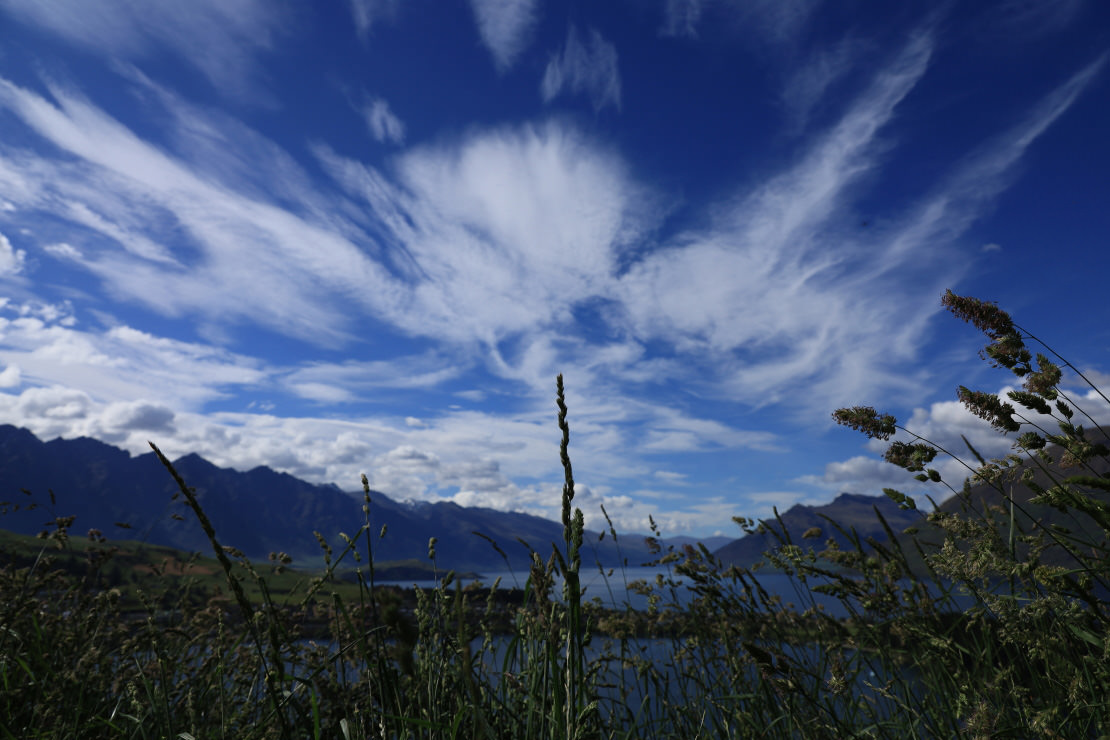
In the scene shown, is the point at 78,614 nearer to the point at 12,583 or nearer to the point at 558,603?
the point at 12,583

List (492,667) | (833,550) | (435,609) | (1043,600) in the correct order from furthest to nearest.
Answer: (492,667)
(833,550)
(435,609)
(1043,600)

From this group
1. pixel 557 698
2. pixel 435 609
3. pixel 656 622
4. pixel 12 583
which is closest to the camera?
pixel 557 698

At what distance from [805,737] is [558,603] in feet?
5.35

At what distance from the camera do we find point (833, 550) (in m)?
3.44

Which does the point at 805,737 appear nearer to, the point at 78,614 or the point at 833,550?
the point at 833,550

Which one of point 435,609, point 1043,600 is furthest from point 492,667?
point 1043,600

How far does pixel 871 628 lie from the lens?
2.89m

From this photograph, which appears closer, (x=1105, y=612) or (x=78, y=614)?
(x=1105, y=612)

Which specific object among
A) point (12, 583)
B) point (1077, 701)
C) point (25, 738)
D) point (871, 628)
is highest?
point (12, 583)

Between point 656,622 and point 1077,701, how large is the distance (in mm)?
3237

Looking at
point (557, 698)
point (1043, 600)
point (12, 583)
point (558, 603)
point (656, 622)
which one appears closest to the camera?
point (557, 698)

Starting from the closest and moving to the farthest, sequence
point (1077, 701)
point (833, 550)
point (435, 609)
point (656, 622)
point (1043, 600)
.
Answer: point (1043, 600), point (1077, 701), point (435, 609), point (833, 550), point (656, 622)

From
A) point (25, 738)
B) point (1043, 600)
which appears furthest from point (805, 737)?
point (25, 738)

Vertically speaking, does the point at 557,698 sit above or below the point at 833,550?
below
